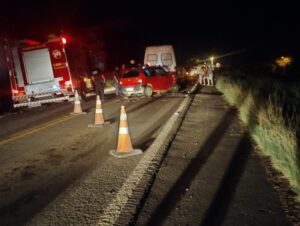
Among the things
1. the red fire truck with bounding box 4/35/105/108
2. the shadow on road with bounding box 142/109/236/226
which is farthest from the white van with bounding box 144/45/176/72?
the shadow on road with bounding box 142/109/236/226

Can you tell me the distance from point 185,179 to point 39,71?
1381 centimetres

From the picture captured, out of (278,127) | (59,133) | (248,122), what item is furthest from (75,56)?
(278,127)

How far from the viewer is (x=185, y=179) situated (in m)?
5.59

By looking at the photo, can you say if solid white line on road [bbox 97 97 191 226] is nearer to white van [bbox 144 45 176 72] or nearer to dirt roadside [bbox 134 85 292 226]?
dirt roadside [bbox 134 85 292 226]

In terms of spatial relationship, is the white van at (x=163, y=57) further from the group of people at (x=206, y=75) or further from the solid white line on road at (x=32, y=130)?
the solid white line on road at (x=32, y=130)

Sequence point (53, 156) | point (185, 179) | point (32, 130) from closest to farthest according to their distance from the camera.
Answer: point (185, 179), point (53, 156), point (32, 130)

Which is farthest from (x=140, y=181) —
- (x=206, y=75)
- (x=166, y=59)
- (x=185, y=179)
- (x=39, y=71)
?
(x=206, y=75)

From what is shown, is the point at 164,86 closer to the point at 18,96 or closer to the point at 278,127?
the point at 18,96

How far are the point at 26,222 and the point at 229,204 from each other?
239 cm

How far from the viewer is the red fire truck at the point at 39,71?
17781 mm

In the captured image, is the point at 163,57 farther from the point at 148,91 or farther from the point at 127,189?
the point at 127,189

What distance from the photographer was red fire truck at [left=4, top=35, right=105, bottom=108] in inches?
700

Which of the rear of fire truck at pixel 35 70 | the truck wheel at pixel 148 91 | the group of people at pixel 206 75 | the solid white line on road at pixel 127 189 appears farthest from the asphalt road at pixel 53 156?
the group of people at pixel 206 75

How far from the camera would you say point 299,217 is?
4.13 meters
